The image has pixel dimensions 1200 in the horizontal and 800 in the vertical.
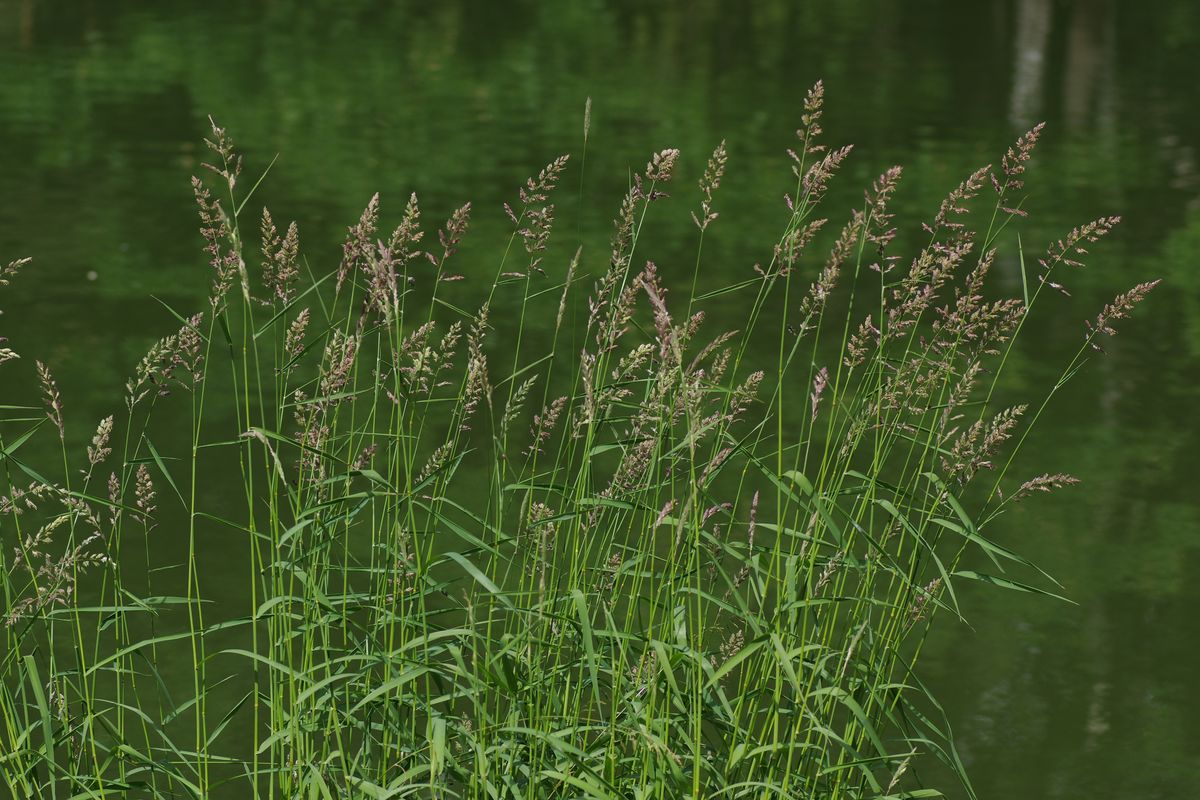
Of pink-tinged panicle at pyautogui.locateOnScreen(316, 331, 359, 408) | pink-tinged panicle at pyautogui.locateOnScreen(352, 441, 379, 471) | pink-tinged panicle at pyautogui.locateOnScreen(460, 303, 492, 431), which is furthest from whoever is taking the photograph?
pink-tinged panicle at pyautogui.locateOnScreen(352, 441, 379, 471)

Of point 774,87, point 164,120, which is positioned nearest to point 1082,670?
point 164,120

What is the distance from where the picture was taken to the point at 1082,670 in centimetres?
419

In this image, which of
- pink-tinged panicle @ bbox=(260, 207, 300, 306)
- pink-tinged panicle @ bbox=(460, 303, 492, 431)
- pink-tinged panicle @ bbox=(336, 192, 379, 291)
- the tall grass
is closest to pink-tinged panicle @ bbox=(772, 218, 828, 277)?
the tall grass

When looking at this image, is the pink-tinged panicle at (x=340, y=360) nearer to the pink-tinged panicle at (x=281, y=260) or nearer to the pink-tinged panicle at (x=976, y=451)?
the pink-tinged panicle at (x=281, y=260)

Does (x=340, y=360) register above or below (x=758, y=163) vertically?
above

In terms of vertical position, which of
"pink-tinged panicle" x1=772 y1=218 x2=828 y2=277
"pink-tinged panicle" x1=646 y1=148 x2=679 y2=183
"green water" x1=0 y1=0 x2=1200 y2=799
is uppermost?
"pink-tinged panicle" x1=646 y1=148 x2=679 y2=183

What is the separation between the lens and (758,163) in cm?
1058

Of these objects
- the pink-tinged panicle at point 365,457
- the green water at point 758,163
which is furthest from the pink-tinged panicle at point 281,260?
the green water at point 758,163

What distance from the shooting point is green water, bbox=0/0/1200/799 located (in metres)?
4.32

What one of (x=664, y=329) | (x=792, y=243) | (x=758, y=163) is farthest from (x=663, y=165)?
(x=758, y=163)

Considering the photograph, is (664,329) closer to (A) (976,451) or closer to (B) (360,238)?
(B) (360,238)

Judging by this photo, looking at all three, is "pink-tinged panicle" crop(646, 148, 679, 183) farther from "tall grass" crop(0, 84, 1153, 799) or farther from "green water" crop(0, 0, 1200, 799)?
"green water" crop(0, 0, 1200, 799)

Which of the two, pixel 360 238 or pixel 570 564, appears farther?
pixel 570 564

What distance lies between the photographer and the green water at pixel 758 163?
14.2 ft
